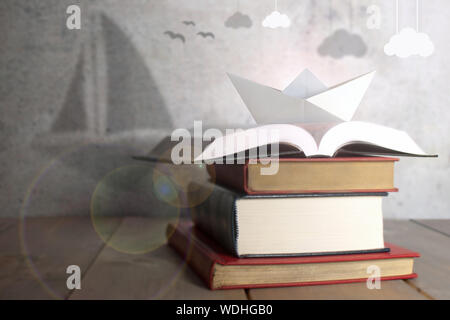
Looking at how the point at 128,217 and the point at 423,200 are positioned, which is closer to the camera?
the point at 128,217

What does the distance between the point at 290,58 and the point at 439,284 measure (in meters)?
0.85

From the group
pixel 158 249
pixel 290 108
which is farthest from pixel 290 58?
pixel 158 249

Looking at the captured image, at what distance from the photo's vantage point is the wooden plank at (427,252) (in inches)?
25.7

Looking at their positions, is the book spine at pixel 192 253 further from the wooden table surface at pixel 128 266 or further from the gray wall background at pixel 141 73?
the gray wall background at pixel 141 73

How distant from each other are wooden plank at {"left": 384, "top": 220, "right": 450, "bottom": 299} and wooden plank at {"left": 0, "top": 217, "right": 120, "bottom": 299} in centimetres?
54

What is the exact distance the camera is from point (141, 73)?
4.24ft

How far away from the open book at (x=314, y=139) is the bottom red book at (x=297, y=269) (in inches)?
6.3

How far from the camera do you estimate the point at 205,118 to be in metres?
1.31

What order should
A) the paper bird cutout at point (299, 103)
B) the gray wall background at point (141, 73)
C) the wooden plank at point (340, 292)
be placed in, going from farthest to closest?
the gray wall background at point (141, 73), the paper bird cutout at point (299, 103), the wooden plank at point (340, 292)

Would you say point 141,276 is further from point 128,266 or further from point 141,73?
point 141,73

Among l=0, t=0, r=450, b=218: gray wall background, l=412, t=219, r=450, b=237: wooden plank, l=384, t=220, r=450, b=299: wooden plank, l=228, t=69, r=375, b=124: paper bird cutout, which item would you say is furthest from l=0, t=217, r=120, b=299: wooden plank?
l=412, t=219, r=450, b=237: wooden plank

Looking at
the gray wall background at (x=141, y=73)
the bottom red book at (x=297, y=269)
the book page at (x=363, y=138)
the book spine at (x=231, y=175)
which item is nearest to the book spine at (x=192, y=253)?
the bottom red book at (x=297, y=269)

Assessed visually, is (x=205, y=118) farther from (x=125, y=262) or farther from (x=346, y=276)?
(x=346, y=276)

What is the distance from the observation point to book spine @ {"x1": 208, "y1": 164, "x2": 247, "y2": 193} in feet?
2.17
